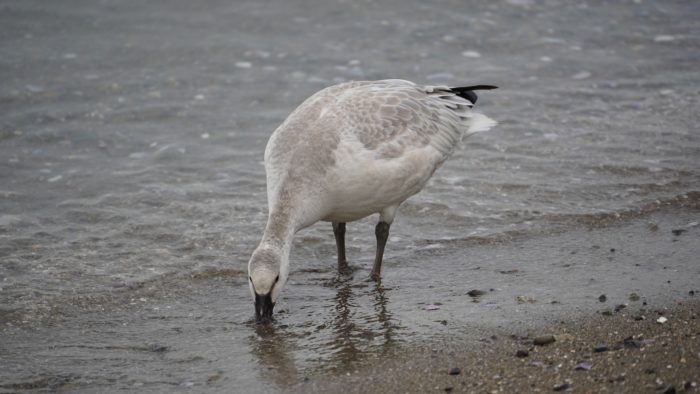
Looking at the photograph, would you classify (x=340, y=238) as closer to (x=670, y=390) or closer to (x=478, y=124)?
(x=478, y=124)

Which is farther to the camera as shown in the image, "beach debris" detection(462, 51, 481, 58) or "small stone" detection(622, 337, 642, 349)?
"beach debris" detection(462, 51, 481, 58)

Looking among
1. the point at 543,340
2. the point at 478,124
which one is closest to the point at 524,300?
the point at 543,340

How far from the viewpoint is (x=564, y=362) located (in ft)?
19.0

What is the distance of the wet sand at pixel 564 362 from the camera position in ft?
17.8

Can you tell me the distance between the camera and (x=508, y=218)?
9031 mm

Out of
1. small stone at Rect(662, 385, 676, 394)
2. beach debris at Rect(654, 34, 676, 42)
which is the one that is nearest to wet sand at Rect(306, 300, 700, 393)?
small stone at Rect(662, 385, 676, 394)

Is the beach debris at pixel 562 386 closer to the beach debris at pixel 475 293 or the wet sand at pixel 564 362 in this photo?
the wet sand at pixel 564 362

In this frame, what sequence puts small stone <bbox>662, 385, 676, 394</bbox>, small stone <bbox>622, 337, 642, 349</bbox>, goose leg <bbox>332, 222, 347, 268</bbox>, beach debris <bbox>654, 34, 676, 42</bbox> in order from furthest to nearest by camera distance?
beach debris <bbox>654, 34, 676, 42</bbox>
goose leg <bbox>332, 222, 347, 268</bbox>
small stone <bbox>622, 337, 642, 349</bbox>
small stone <bbox>662, 385, 676, 394</bbox>

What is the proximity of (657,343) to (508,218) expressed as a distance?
128 inches

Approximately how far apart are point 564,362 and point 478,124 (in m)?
3.67

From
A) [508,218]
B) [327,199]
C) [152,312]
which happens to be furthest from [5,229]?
[508,218]

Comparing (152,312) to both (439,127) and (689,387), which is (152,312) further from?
(689,387)

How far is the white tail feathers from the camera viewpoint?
888 cm

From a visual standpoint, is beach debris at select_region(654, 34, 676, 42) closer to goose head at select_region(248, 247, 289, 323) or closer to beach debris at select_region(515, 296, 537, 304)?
beach debris at select_region(515, 296, 537, 304)
